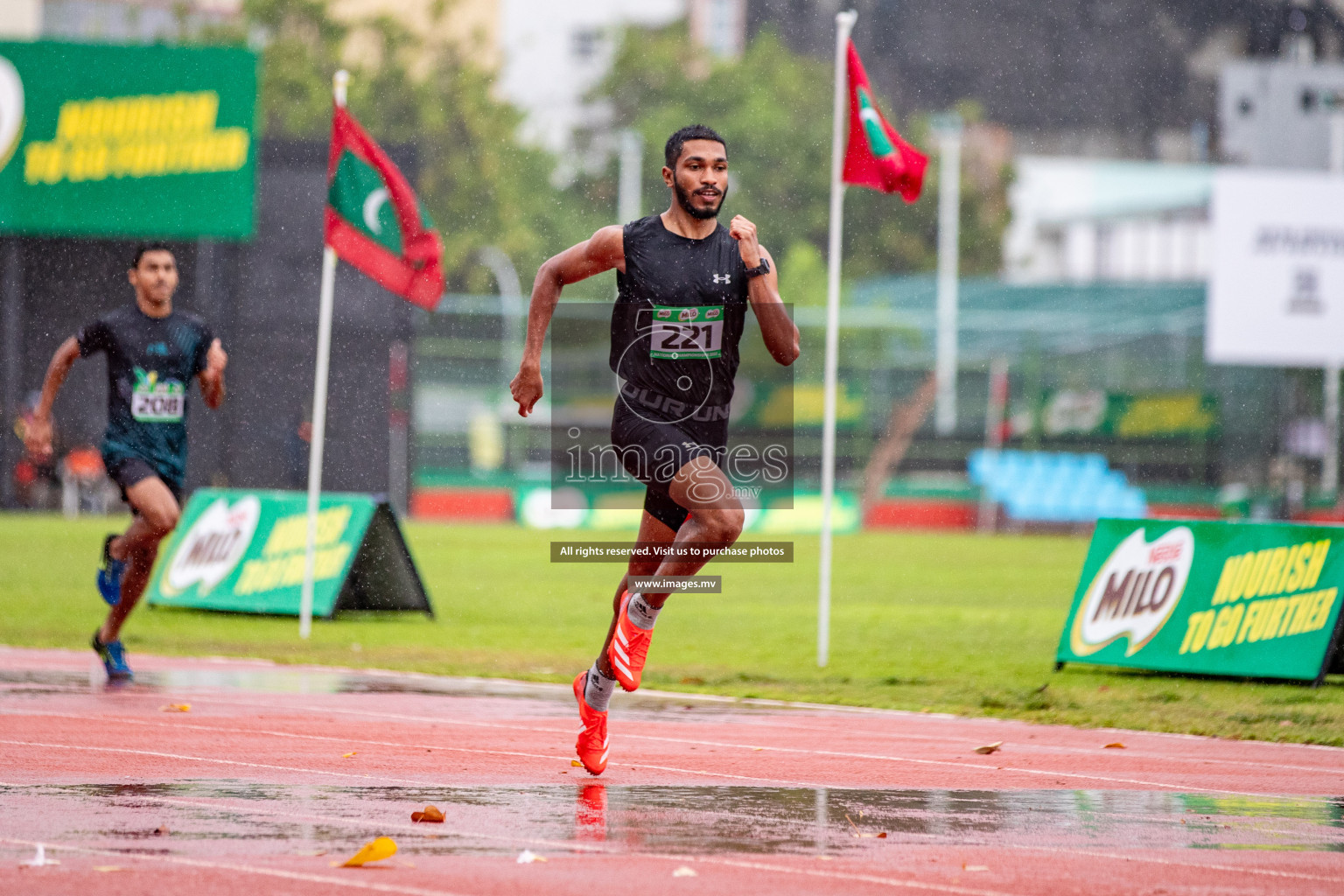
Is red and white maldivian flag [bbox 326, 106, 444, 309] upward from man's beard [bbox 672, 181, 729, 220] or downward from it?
upward

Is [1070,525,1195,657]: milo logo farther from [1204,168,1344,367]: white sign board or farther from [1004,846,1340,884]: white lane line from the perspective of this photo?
[1204,168,1344,367]: white sign board

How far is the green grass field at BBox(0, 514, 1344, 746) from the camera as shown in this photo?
412 inches

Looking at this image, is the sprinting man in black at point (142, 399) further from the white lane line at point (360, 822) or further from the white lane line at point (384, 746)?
the white lane line at point (360, 822)

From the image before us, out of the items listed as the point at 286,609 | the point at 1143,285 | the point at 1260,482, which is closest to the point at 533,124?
the point at 1143,285

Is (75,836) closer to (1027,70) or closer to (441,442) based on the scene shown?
(441,442)

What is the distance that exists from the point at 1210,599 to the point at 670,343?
5.46 meters

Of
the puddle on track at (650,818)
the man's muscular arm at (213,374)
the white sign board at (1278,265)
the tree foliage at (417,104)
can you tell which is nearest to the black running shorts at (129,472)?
the man's muscular arm at (213,374)

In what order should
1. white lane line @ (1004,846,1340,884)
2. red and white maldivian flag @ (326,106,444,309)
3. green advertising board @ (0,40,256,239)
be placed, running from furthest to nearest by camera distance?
green advertising board @ (0,40,256,239), red and white maldivian flag @ (326,106,444,309), white lane line @ (1004,846,1340,884)

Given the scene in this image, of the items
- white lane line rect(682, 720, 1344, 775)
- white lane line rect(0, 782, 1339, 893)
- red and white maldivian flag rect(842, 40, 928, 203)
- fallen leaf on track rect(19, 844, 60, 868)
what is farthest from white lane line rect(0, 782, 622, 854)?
red and white maldivian flag rect(842, 40, 928, 203)

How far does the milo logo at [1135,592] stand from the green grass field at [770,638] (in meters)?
0.27

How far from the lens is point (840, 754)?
8.04 meters

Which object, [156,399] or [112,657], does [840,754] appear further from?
[156,399]

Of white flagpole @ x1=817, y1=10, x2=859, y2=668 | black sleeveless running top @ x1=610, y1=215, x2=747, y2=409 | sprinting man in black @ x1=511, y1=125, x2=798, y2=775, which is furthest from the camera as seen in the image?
white flagpole @ x1=817, y1=10, x2=859, y2=668

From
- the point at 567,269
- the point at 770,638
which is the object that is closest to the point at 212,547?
the point at 770,638
